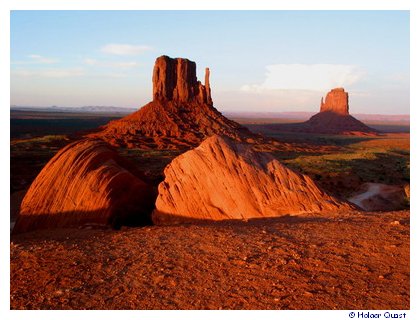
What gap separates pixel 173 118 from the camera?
52.3 m

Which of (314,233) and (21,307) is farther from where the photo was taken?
(314,233)

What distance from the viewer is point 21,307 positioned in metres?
4.55

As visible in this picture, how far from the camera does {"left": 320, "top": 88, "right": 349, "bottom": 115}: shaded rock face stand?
351 feet

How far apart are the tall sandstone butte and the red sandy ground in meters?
35.7

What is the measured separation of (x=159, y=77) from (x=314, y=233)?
52538mm

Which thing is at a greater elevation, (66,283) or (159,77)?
(159,77)

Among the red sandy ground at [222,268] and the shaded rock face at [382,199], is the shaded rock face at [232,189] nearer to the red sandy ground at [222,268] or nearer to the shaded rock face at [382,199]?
the red sandy ground at [222,268]

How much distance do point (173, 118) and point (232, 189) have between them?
43917mm

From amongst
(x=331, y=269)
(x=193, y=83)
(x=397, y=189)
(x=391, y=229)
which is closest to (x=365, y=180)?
(x=397, y=189)

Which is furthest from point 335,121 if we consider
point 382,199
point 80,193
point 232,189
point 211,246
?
point 211,246

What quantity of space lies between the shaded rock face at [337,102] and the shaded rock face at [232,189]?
104m

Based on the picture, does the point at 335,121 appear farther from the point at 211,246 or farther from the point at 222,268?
the point at 222,268

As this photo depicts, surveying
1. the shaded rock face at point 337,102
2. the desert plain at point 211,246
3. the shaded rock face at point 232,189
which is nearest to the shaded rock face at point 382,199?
the shaded rock face at point 232,189

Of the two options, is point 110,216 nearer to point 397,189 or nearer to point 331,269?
point 331,269
